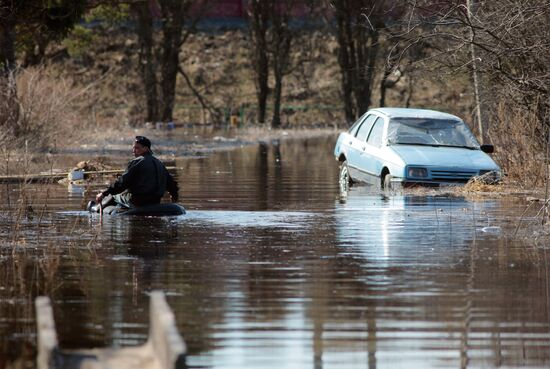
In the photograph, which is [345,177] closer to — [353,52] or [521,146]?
[521,146]

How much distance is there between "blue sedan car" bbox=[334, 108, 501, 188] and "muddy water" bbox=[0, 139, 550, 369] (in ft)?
4.68

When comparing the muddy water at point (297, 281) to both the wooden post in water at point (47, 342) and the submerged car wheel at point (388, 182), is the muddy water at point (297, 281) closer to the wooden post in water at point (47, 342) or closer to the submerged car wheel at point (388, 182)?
the wooden post in water at point (47, 342)

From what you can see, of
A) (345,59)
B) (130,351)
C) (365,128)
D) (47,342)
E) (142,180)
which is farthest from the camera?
(345,59)

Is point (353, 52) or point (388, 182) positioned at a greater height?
point (353, 52)

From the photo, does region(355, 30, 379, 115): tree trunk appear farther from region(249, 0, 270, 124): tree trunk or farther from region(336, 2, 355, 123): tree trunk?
region(249, 0, 270, 124): tree trunk

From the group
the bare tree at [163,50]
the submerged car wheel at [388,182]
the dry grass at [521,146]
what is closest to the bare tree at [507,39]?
the dry grass at [521,146]

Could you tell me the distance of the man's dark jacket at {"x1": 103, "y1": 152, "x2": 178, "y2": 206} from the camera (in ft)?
61.2

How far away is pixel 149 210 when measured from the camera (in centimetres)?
1914

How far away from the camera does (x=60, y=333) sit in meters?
10.3

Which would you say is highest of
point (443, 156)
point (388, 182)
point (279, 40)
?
point (279, 40)

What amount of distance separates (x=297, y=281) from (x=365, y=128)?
44.0 feet

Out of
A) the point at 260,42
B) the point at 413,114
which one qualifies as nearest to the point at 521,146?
the point at 413,114

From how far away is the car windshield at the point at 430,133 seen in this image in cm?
2491

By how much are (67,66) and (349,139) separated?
51.2 m
